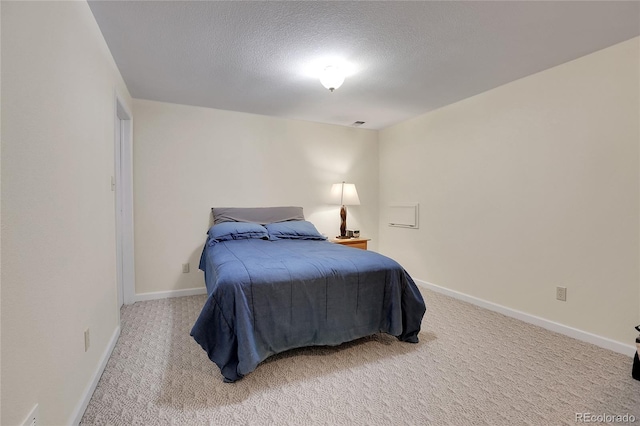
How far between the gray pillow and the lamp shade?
1.81 ft

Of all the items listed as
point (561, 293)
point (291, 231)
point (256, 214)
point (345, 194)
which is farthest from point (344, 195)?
point (561, 293)

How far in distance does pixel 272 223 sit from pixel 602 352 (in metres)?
3.12

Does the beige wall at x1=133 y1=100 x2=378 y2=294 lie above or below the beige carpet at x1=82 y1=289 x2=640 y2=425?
above

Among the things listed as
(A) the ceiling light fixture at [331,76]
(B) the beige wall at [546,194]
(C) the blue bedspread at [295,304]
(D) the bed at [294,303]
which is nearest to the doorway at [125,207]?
(D) the bed at [294,303]

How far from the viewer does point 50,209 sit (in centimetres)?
123

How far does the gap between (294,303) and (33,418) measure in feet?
4.14

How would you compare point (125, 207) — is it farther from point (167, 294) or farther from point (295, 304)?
point (295, 304)

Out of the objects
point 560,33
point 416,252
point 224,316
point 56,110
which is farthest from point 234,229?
point 560,33

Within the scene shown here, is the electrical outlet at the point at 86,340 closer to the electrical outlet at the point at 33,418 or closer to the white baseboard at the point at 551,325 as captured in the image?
the electrical outlet at the point at 33,418

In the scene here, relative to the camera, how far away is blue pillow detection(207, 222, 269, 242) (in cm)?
320

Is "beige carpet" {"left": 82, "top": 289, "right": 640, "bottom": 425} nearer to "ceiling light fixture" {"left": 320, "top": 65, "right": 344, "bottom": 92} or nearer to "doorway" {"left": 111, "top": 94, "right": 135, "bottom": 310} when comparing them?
"doorway" {"left": 111, "top": 94, "right": 135, "bottom": 310}

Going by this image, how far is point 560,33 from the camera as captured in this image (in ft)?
6.64
